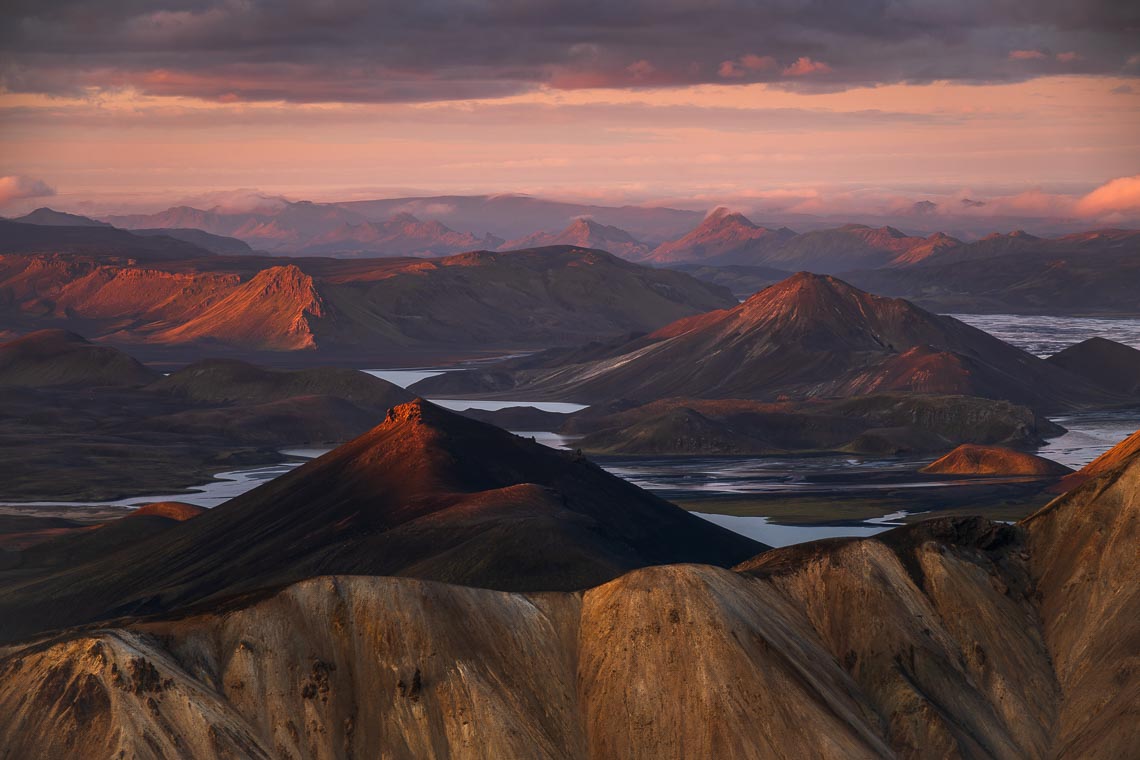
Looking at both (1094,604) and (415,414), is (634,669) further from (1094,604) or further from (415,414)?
(415,414)

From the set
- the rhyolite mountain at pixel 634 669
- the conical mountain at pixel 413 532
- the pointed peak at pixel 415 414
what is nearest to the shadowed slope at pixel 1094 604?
the rhyolite mountain at pixel 634 669

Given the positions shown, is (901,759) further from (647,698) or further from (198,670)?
(198,670)

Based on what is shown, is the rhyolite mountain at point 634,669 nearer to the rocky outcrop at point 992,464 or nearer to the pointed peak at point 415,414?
the pointed peak at point 415,414

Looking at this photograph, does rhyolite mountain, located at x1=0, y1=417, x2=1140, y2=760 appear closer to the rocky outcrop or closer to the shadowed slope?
the shadowed slope

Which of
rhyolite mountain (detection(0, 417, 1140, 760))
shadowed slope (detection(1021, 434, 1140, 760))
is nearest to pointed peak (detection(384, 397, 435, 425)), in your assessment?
rhyolite mountain (detection(0, 417, 1140, 760))

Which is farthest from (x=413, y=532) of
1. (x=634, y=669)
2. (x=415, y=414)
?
(x=634, y=669)

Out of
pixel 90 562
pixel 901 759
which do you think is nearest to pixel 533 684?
pixel 901 759
